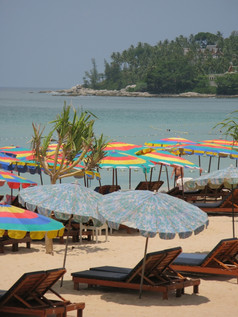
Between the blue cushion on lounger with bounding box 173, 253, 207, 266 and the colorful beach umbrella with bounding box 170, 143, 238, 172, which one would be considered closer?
the blue cushion on lounger with bounding box 173, 253, 207, 266

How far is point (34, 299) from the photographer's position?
8.08 meters

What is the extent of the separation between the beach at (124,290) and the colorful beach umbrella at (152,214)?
35.4 inches

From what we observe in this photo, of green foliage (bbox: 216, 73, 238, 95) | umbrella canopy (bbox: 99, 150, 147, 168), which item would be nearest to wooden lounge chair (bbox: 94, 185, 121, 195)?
umbrella canopy (bbox: 99, 150, 147, 168)

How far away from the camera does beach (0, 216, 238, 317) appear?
8.72m

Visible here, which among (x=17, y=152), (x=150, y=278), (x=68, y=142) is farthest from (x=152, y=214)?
(x=17, y=152)

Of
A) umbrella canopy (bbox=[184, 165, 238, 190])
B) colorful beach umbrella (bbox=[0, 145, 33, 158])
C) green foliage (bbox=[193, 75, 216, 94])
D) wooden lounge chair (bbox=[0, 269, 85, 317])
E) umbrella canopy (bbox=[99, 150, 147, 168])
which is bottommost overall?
green foliage (bbox=[193, 75, 216, 94])

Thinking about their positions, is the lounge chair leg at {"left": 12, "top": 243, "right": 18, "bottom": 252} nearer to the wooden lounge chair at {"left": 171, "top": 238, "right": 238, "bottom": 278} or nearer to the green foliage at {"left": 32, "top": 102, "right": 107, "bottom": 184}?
the green foliage at {"left": 32, "top": 102, "right": 107, "bottom": 184}

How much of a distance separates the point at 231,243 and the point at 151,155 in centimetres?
803

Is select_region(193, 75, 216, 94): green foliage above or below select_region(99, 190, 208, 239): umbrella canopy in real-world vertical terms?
below

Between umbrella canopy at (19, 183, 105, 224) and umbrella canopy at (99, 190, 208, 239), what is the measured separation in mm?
357

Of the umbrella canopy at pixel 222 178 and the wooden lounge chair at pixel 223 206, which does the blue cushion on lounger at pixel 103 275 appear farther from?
the wooden lounge chair at pixel 223 206

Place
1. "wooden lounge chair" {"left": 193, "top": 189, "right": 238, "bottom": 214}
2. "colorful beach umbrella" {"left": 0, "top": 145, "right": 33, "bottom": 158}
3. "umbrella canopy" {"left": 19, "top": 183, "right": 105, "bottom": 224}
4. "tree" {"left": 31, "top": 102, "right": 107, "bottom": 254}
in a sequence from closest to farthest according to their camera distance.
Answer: "umbrella canopy" {"left": 19, "top": 183, "right": 105, "bottom": 224}
"tree" {"left": 31, "top": 102, "right": 107, "bottom": 254}
"wooden lounge chair" {"left": 193, "top": 189, "right": 238, "bottom": 214}
"colorful beach umbrella" {"left": 0, "top": 145, "right": 33, "bottom": 158}

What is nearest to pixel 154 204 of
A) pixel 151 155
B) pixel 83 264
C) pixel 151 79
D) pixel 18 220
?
pixel 18 220

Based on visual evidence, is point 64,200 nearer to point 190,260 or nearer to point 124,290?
point 124,290
